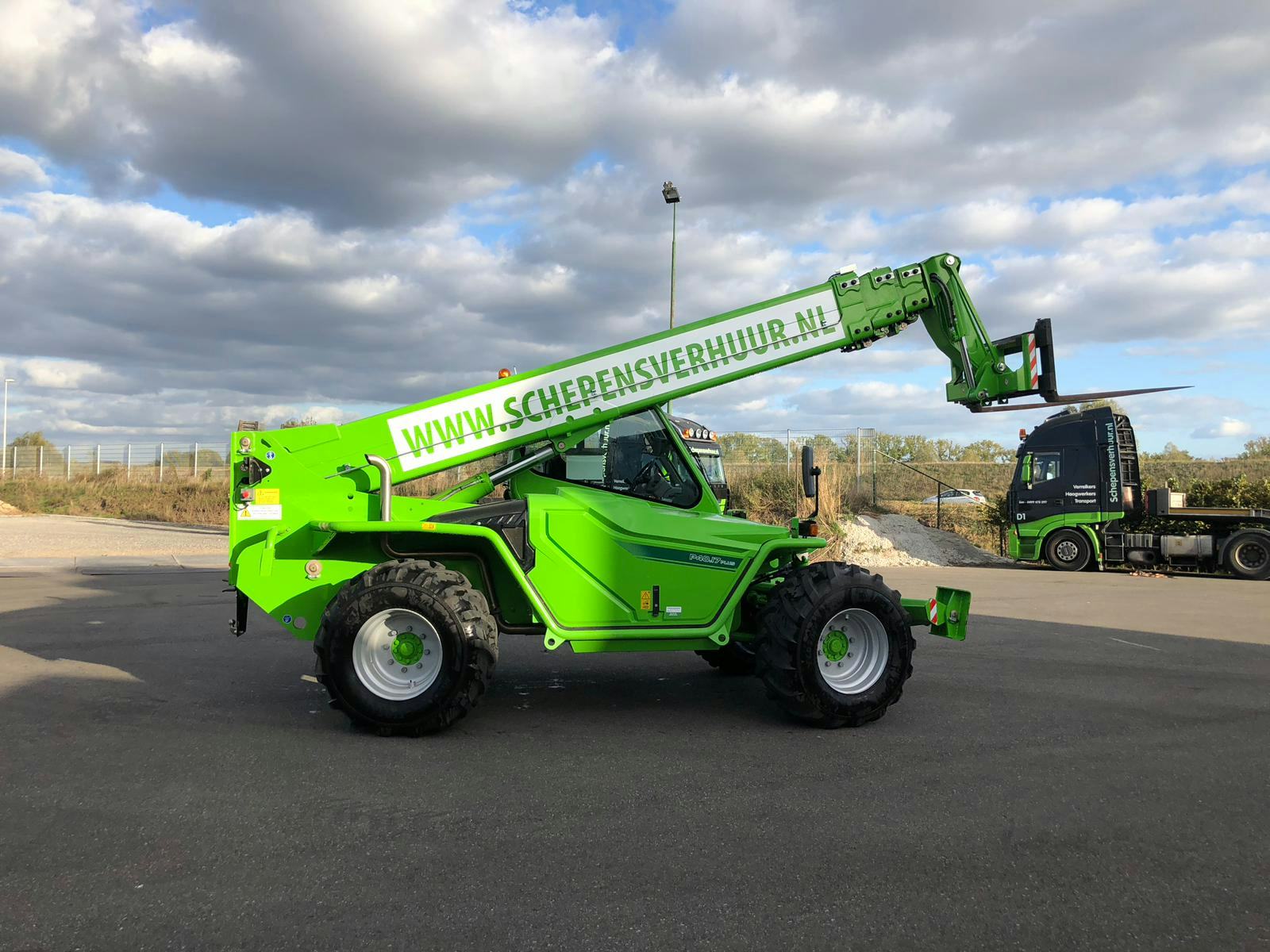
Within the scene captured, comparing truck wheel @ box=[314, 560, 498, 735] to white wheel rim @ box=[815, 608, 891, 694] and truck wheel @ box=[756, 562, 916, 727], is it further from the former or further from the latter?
white wheel rim @ box=[815, 608, 891, 694]

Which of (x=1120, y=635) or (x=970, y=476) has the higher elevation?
(x=970, y=476)

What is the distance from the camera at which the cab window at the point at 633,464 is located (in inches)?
260

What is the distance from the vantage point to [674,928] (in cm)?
316

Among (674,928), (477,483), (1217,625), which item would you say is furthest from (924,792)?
(1217,625)

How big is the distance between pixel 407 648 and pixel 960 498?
26.6 m

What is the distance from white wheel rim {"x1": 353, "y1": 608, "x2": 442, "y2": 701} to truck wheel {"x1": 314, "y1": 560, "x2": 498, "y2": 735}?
0.01 meters

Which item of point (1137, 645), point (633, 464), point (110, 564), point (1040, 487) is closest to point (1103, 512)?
point (1040, 487)

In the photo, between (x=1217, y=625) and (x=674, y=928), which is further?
(x=1217, y=625)

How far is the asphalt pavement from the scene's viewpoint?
10.5ft

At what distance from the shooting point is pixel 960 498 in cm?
2945

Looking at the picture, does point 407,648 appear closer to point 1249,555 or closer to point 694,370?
point 694,370

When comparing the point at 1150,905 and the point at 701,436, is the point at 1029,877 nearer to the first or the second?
the point at 1150,905

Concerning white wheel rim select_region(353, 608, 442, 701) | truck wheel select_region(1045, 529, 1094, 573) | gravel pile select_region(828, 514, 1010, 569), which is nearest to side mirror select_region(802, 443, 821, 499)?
white wheel rim select_region(353, 608, 442, 701)

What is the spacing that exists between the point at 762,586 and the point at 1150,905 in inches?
138
